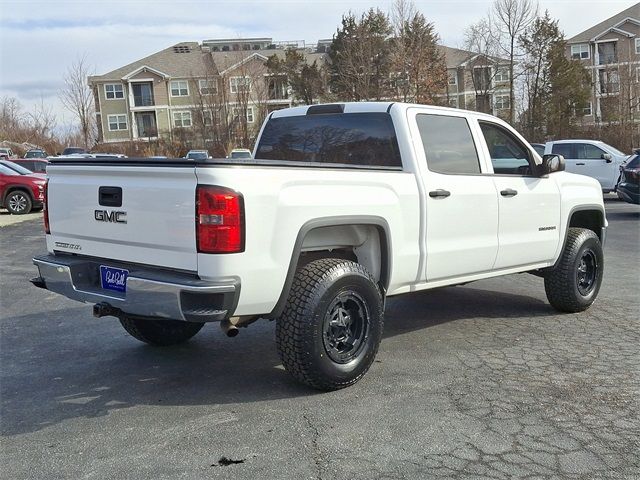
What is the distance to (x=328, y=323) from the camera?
437 centimetres

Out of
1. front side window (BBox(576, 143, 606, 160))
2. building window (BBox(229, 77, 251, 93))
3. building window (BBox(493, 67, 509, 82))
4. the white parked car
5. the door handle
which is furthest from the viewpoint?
building window (BBox(229, 77, 251, 93))

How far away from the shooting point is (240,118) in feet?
174

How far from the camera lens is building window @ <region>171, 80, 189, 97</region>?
65.6 m

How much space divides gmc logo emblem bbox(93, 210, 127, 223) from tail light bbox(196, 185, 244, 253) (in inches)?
27.7

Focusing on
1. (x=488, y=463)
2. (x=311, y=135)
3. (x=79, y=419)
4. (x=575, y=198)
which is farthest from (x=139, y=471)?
(x=575, y=198)

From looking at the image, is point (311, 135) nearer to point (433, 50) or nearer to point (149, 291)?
point (149, 291)

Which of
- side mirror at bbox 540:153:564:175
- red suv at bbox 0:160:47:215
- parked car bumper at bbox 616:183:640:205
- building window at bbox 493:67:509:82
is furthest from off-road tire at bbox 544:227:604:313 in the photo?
building window at bbox 493:67:509:82

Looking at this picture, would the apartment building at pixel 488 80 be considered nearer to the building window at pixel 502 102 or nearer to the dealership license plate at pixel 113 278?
the building window at pixel 502 102

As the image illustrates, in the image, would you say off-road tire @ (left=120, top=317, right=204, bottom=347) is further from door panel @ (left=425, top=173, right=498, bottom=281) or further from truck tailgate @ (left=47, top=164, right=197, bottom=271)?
door panel @ (left=425, top=173, right=498, bottom=281)

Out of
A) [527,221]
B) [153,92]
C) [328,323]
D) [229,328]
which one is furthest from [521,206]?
[153,92]

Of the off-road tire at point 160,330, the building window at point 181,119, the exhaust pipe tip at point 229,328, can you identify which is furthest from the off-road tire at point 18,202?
the building window at point 181,119

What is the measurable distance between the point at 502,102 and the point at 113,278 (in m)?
48.1

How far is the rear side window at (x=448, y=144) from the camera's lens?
5.29 metres

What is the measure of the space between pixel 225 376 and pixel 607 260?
717 centimetres
